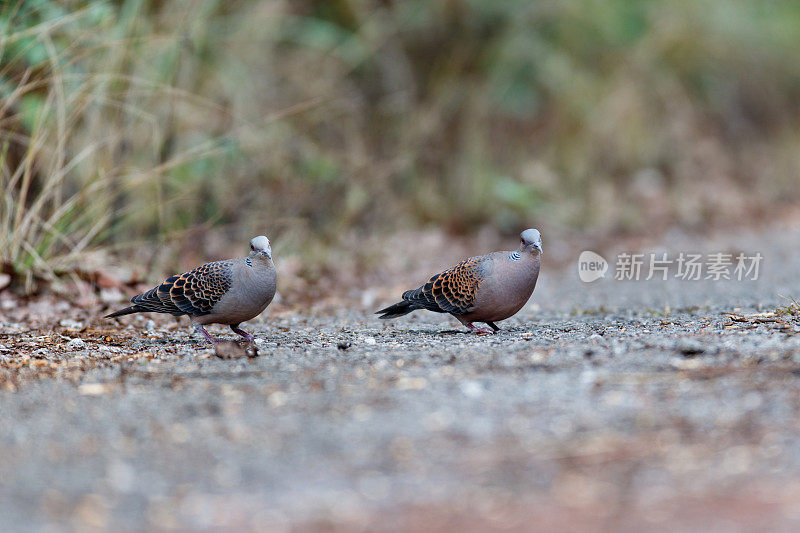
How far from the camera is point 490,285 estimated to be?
4.72m

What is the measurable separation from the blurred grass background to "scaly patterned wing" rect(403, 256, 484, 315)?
150 centimetres

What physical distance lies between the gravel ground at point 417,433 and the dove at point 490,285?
0.52ft

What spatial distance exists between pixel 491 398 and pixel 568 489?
0.73 m

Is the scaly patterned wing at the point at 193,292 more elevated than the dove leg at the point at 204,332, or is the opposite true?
the scaly patterned wing at the point at 193,292

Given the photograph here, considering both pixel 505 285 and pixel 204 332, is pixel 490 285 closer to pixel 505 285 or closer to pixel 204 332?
pixel 505 285

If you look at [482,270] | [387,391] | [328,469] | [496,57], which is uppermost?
[496,57]

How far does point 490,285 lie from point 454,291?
20cm

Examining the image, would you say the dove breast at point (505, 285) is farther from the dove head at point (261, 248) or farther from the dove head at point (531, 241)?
the dove head at point (261, 248)

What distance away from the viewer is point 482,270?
480cm

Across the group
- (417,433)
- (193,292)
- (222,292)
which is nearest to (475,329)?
(222,292)

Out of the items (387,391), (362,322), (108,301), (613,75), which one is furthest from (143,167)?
(613,75)

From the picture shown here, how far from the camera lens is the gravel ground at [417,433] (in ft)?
8.63

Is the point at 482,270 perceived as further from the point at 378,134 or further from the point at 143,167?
the point at 378,134

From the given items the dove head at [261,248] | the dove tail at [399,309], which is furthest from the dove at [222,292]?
the dove tail at [399,309]
